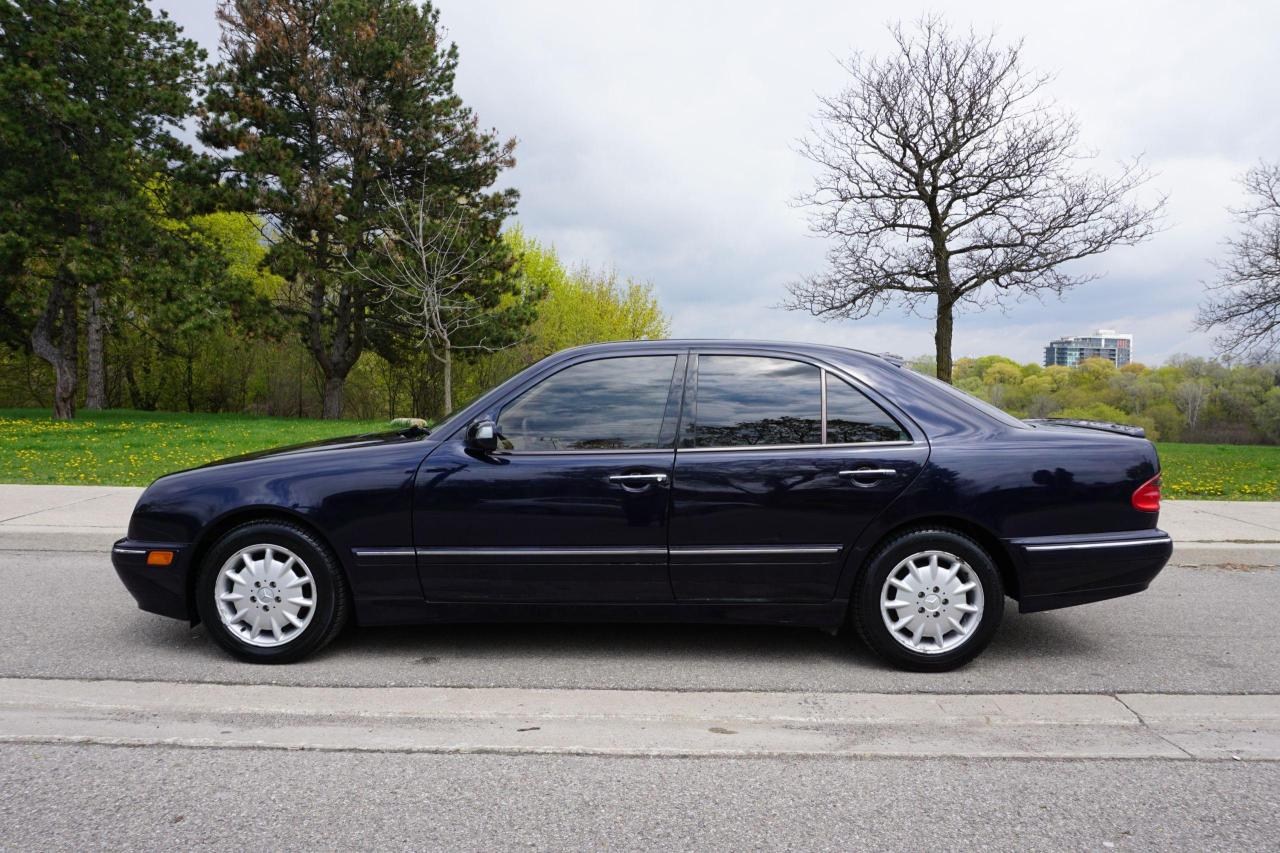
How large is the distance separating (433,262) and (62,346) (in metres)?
11.0

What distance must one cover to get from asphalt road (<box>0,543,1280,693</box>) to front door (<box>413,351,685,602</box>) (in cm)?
38

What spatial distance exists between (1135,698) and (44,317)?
28.7 m

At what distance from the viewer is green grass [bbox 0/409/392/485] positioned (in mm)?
10930

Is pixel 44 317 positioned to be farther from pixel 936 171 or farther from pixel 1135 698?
pixel 1135 698

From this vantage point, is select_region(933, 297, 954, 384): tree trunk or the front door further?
select_region(933, 297, 954, 384): tree trunk

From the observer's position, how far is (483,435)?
3752mm

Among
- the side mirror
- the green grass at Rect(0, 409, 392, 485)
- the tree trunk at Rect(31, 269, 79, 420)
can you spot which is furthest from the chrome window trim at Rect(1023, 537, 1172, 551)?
the tree trunk at Rect(31, 269, 79, 420)

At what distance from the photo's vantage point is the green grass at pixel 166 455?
11.1 metres

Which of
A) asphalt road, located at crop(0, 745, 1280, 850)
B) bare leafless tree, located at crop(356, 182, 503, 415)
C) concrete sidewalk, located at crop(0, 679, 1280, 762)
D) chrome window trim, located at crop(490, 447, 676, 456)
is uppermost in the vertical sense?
bare leafless tree, located at crop(356, 182, 503, 415)

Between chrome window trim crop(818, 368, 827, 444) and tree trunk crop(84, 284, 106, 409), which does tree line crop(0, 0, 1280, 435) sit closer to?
tree trunk crop(84, 284, 106, 409)

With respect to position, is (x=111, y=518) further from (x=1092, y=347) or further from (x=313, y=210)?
(x=1092, y=347)

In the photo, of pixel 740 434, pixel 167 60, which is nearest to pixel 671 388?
pixel 740 434

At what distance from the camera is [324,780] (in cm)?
278

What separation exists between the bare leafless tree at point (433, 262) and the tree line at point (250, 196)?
92mm
